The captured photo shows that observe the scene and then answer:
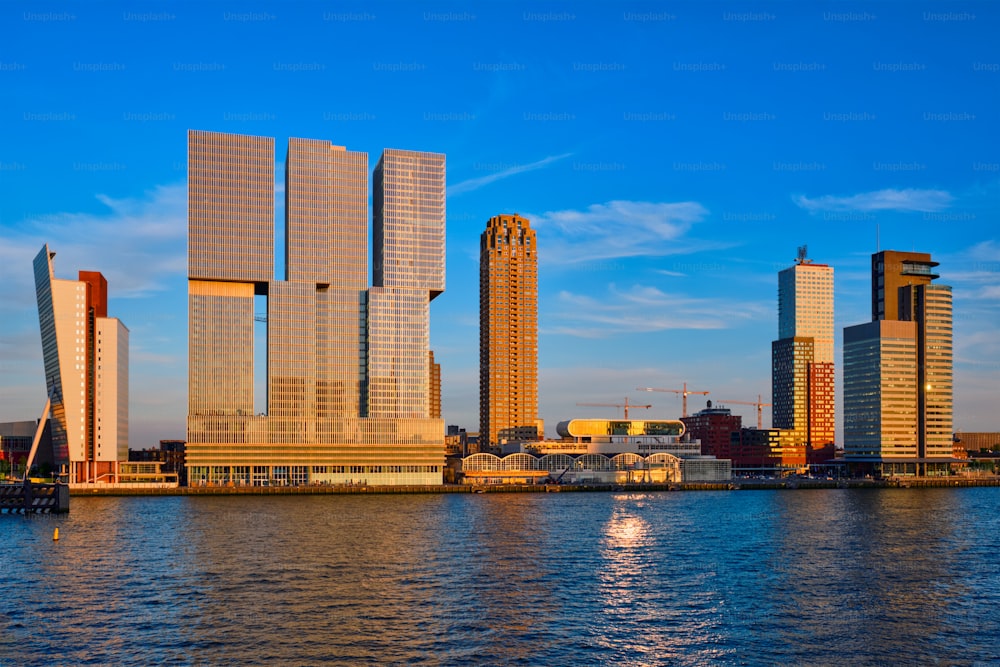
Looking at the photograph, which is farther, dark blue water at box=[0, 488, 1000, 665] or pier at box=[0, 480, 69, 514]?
pier at box=[0, 480, 69, 514]

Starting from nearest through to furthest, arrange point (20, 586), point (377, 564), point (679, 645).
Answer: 1. point (679, 645)
2. point (20, 586)
3. point (377, 564)

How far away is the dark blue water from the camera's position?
195ft

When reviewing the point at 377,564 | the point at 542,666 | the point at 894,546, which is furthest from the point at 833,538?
the point at 542,666

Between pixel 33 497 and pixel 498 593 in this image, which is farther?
pixel 33 497

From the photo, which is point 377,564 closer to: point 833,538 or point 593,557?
point 593,557

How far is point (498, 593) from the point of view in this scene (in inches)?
3054

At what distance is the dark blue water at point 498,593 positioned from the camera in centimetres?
5950

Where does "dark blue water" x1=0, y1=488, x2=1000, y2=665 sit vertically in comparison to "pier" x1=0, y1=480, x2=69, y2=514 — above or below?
above

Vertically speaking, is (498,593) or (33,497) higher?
(498,593)

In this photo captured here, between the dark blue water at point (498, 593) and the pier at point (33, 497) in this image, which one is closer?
the dark blue water at point (498, 593)

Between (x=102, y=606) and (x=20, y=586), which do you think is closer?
(x=102, y=606)

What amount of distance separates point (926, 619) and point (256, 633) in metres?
46.3

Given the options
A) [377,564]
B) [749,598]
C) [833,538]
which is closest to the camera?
[749,598]

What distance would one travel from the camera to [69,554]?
102 meters
